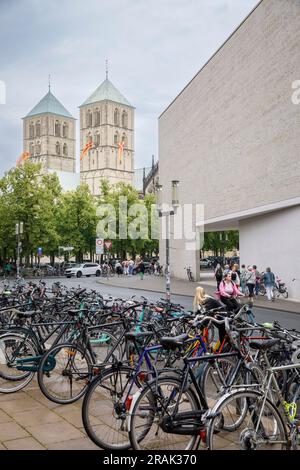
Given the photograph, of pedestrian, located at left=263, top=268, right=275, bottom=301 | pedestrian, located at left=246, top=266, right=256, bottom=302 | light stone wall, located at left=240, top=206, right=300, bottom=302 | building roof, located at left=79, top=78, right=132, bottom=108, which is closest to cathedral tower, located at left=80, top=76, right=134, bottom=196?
building roof, located at left=79, top=78, right=132, bottom=108

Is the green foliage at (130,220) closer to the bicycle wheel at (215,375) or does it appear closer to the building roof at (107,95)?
the bicycle wheel at (215,375)

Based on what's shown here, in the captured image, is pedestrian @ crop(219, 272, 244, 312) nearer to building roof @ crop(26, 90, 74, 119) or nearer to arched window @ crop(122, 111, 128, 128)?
arched window @ crop(122, 111, 128, 128)

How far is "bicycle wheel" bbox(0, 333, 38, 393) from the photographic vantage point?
7.28 meters

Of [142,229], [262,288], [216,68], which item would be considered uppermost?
[216,68]

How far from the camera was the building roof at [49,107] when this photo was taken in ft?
467

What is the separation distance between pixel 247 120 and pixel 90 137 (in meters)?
108

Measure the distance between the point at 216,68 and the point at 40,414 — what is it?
31188 mm

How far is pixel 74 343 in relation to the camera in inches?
273

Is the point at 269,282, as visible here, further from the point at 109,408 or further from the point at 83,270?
the point at 83,270

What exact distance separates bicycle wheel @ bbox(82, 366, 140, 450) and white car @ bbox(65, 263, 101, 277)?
46.2m

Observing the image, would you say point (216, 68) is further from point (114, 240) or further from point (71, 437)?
point (114, 240)

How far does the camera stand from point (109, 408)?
16.5 feet

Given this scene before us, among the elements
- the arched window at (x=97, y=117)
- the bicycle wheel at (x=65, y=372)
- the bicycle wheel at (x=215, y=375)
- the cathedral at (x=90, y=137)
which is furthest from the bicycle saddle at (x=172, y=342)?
the arched window at (x=97, y=117)
